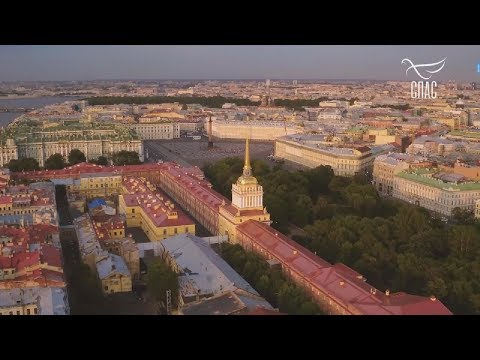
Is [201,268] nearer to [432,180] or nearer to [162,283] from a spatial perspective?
[162,283]

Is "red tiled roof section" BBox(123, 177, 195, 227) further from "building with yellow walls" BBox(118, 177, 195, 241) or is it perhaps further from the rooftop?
the rooftop

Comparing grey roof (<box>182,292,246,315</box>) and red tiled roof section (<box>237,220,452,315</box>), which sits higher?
red tiled roof section (<box>237,220,452,315</box>)

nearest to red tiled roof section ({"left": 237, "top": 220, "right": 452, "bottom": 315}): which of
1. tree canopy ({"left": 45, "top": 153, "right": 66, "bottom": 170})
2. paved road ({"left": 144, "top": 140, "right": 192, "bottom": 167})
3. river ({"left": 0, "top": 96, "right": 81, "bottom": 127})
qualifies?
tree canopy ({"left": 45, "top": 153, "right": 66, "bottom": 170})

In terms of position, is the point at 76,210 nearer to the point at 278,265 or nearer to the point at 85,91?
the point at 278,265

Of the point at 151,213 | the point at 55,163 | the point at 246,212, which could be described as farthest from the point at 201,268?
the point at 55,163

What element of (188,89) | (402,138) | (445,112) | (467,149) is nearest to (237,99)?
(188,89)
